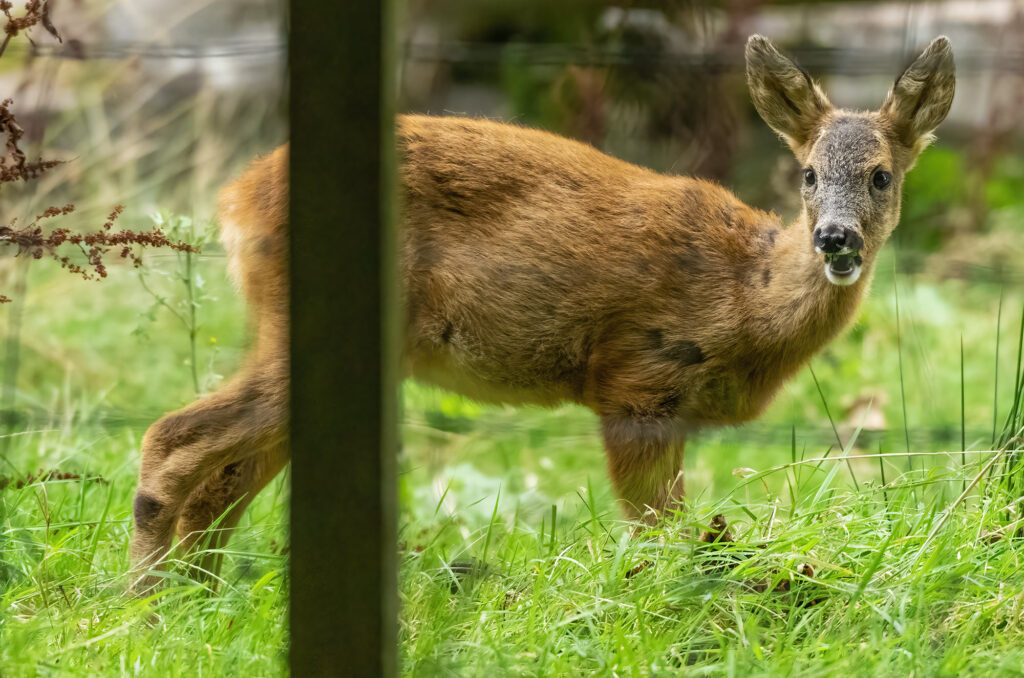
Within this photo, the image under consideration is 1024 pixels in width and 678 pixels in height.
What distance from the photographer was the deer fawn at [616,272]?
10.8 feet

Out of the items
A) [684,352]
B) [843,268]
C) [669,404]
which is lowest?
[669,404]

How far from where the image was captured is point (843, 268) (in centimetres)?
324

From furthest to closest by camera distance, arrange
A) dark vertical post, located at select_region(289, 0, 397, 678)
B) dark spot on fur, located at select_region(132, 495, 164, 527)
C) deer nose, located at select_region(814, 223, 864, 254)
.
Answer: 1. deer nose, located at select_region(814, 223, 864, 254)
2. dark spot on fur, located at select_region(132, 495, 164, 527)
3. dark vertical post, located at select_region(289, 0, 397, 678)

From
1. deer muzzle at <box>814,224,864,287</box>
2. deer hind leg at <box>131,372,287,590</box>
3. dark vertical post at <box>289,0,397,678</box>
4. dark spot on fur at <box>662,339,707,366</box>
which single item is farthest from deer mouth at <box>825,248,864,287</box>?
dark vertical post at <box>289,0,397,678</box>

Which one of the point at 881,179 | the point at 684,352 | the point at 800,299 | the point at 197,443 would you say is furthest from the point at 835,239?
the point at 197,443

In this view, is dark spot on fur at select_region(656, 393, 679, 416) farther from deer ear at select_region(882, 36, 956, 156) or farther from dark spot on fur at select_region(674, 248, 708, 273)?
deer ear at select_region(882, 36, 956, 156)

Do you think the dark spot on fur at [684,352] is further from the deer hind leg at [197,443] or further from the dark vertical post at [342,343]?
the dark vertical post at [342,343]

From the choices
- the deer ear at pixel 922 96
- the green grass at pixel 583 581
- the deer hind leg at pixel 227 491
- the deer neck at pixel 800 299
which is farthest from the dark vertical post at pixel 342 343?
the deer ear at pixel 922 96

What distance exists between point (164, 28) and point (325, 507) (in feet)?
21.5

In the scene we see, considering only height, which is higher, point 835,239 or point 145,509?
point 835,239

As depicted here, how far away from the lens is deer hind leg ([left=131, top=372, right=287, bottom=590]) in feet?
9.98

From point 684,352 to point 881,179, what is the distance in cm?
84

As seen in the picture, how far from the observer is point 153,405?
15.4ft

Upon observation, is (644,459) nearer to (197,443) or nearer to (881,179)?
(881,179)
